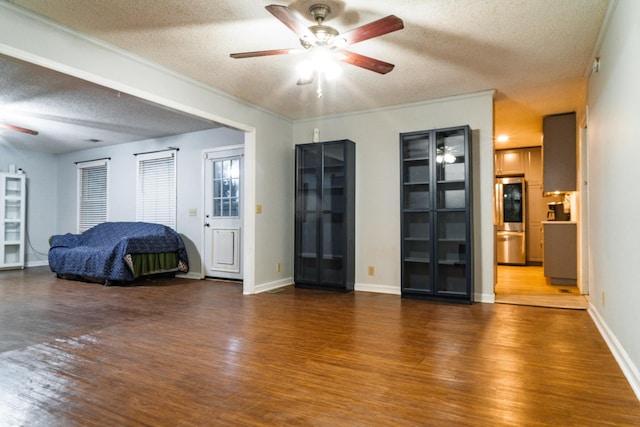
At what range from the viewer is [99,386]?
2.12 metres

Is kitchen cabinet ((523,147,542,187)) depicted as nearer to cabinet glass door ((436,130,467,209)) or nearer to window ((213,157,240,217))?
cabinet glass door ((436,130,467,209))

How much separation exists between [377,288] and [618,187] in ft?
9.92

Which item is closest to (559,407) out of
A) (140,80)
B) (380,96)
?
(380,96)

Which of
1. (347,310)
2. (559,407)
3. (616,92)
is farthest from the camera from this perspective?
(347,310)

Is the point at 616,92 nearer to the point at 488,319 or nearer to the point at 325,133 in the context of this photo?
the point at 488,319

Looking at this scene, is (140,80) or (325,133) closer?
(140,80)

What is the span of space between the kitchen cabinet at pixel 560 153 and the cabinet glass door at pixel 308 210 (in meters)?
3.32

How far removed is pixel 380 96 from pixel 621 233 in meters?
2.90

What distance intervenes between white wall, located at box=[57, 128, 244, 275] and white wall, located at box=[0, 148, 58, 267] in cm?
17

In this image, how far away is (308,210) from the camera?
17.2 ft

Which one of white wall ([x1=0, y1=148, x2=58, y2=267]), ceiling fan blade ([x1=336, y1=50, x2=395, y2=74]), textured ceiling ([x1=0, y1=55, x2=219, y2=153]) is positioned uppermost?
textured ceiling ([x1=0, y1=55, x2=219, y2=153])

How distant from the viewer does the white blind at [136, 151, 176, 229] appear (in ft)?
21.5

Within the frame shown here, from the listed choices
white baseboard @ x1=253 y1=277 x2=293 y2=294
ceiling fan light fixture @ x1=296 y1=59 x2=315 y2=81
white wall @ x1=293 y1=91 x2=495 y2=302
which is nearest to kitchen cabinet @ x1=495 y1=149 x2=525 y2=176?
white wall @ x1=293 y1=91 x2=495 y2=302

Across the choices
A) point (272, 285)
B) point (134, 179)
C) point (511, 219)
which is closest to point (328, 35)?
point (272, 285)
